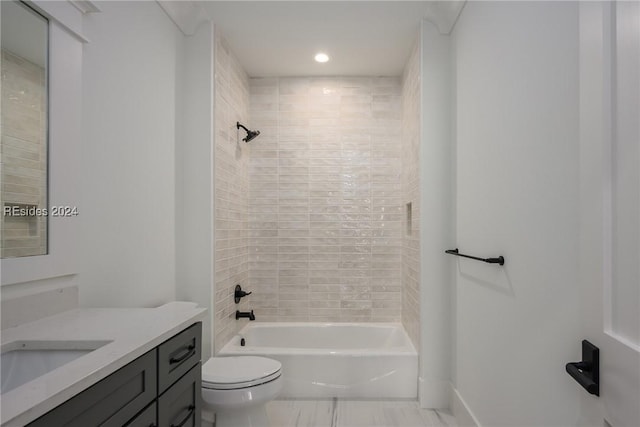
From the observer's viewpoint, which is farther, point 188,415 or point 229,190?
point 229,190

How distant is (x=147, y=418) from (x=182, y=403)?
25 centimetres

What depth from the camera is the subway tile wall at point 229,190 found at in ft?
8.70

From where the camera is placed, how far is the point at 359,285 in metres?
3.45

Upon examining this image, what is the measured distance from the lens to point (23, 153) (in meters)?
1.29

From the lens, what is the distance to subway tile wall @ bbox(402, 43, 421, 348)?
8.80 ft

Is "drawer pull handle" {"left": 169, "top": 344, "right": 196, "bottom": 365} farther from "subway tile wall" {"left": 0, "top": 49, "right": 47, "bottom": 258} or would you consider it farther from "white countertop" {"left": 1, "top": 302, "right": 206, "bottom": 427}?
"subway tile wall" {"left": 0, "top": 49, "right": 47, "bottom": 258}

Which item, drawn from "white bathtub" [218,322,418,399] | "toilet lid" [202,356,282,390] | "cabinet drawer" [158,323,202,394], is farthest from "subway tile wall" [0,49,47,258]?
"white bathtub" [218,322,418,399]

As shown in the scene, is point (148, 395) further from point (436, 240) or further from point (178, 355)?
point (436, 240)

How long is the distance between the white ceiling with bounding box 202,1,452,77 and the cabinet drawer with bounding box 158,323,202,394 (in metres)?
1.95

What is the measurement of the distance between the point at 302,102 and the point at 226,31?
97cm

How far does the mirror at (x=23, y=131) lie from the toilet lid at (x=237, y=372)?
103 centimetres

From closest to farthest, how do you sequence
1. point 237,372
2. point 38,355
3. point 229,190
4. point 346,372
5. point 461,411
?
point 38,355 < point 237,372 < point 461,411 < point 346,372 < point 229,190

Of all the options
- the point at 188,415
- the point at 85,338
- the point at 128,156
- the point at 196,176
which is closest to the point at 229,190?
the point at 196,176

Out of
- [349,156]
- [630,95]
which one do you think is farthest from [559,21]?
[349,156]
